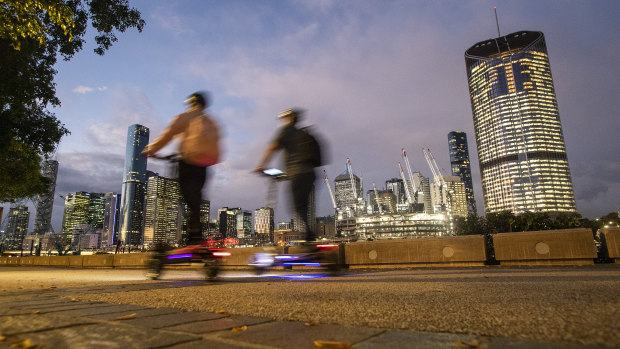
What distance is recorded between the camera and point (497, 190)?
194m

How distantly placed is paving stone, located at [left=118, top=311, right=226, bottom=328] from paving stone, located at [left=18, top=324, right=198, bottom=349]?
0.35 ft

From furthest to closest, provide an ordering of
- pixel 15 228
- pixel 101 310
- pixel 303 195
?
pixel 15 228 < pixel 303 195 < pixel 101 310

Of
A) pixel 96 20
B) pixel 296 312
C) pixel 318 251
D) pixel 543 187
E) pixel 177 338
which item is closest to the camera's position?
pixel 177 338

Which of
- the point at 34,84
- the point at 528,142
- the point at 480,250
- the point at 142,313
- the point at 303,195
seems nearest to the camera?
the point at 142,313

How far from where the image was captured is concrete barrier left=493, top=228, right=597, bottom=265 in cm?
714

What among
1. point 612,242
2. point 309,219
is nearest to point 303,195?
point 309,219

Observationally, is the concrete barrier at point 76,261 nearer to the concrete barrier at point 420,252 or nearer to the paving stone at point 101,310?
the concrete barrier at point 420,252

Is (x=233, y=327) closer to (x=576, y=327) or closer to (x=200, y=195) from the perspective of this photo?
(x=576, y=327)

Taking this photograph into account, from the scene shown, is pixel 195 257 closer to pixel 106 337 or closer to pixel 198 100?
pixel 198 100

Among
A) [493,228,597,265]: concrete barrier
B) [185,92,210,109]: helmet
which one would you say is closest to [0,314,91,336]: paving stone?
[185,92,210,109]: helmet

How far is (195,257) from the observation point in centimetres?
489

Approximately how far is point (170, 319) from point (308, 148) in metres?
Answer: 3.74

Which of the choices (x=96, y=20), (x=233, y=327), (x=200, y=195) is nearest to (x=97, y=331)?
(x=233, y=327)

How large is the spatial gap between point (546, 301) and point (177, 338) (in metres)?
2.25
